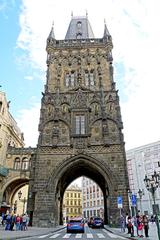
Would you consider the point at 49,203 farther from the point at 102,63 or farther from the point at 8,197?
the point at 102,63

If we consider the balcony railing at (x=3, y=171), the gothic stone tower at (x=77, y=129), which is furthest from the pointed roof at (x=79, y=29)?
the balcony railing at (x=3, y=171)

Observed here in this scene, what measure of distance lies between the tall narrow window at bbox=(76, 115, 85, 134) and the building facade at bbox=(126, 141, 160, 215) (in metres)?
28.6

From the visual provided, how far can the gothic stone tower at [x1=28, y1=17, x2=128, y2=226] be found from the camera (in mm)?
22547

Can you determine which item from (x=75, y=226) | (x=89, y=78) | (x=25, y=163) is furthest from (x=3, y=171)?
(x=89, y=78)

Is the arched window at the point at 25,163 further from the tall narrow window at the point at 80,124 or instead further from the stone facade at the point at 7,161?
the tall narrow window at the point at 80,124

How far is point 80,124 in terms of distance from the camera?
85.8ft

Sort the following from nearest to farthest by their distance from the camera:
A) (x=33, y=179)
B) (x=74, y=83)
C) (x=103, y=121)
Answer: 1. (x=33, y=179)
2. (x=103, y=121)
3. (x=74, y=83)

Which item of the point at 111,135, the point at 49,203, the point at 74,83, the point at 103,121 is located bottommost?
the point at 49,203

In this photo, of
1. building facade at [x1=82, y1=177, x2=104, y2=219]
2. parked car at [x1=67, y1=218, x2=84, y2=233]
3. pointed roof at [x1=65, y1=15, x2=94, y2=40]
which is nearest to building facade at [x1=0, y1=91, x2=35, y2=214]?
pointed roof at [x1=65, y1=15, x2=94, y2=40]

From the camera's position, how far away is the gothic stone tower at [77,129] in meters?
22.5

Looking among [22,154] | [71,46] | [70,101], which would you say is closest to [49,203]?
[70,101]

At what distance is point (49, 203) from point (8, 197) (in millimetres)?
15191

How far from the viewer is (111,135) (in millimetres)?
25016

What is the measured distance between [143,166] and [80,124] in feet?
103
